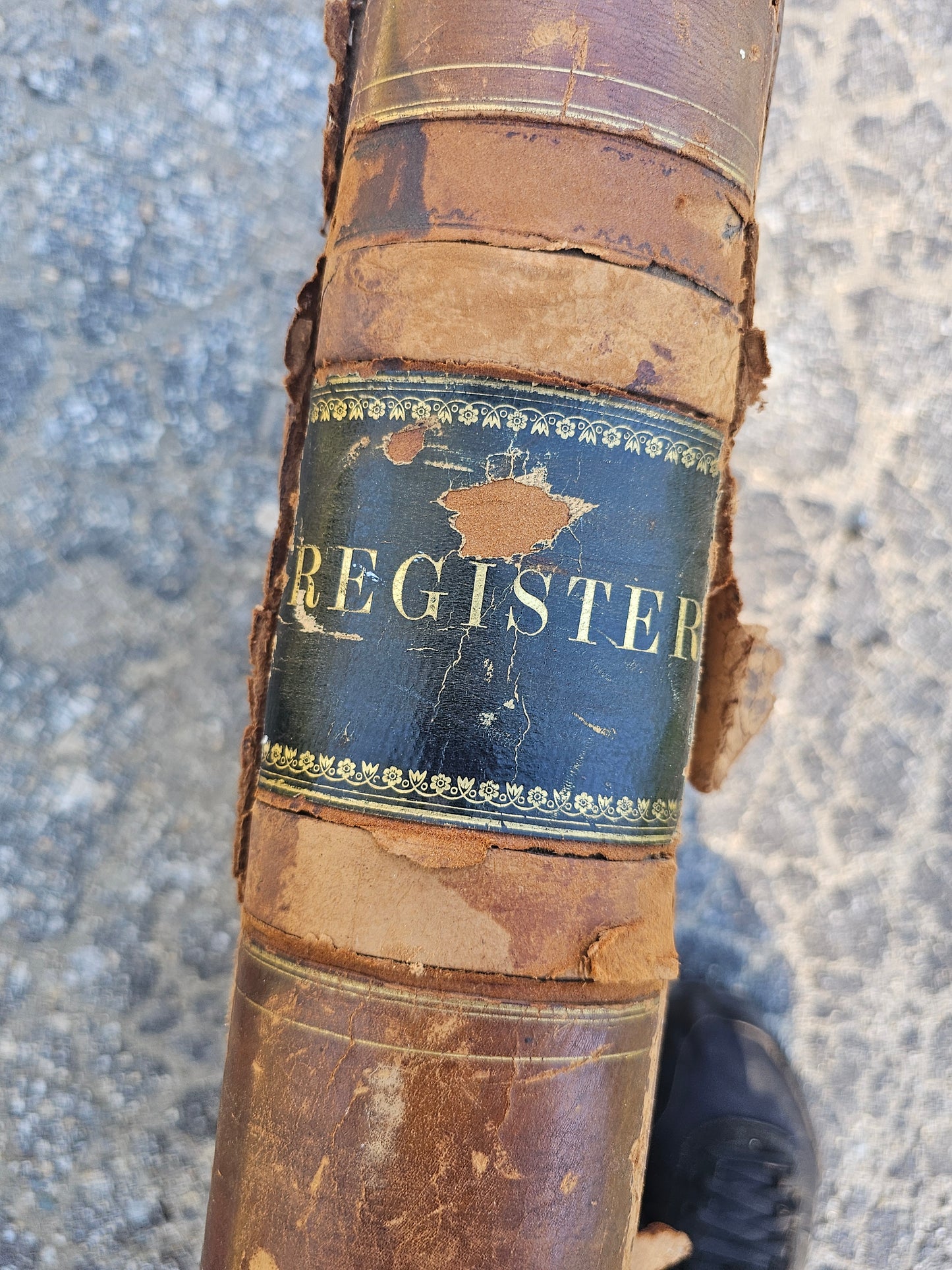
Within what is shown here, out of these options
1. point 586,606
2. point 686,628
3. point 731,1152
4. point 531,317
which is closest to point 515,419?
point 531,317

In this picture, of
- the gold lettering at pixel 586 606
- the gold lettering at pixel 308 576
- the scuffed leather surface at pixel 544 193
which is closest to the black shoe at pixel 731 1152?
the gold lettering at pixel 586 606

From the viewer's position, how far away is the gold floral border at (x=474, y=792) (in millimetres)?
1017

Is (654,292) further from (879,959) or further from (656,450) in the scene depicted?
(879,959)

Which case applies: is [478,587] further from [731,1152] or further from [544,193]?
[731,1152]

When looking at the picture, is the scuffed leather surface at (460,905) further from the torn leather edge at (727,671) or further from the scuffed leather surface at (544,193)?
the scuffed leather surface at (544,193)

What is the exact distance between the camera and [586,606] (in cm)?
103

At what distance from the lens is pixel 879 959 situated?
175 centimetres

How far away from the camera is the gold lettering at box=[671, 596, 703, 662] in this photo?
1099mm

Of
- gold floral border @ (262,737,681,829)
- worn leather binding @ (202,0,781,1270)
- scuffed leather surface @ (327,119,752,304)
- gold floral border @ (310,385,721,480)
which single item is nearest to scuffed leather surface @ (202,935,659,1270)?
worn leather binding @ (202,0,781,1270)

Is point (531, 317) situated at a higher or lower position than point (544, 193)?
lower

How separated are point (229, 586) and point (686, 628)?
2.79ft

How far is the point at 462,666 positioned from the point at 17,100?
1309mm

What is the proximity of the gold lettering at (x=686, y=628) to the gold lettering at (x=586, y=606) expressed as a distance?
119 millimetres

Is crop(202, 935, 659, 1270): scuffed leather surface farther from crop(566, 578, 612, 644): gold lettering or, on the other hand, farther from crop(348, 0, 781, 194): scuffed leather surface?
crop(348, 0, 781, 194): scuffed leather surface
